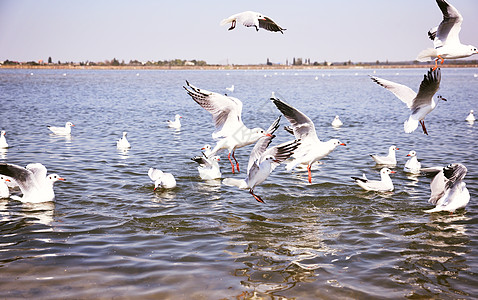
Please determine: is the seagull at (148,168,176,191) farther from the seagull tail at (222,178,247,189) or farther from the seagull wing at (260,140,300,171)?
the seagull wing at (260,140,300,171)

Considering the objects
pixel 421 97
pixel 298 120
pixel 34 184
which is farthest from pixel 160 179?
pixel 421 97

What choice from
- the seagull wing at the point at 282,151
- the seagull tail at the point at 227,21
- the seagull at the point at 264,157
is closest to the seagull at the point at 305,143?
the seagull at the point at 264,157

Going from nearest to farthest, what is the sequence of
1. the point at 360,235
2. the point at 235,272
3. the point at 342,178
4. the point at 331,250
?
the point at 235,272 → the point at 331,250 → the point at 360,235 → the point at 342,178

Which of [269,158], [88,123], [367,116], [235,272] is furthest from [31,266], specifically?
[367,116]

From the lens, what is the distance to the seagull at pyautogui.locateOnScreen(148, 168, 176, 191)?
1051 centimetres

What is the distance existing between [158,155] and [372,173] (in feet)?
22.2

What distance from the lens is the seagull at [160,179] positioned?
34.5ft

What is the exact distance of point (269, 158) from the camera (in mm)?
8367

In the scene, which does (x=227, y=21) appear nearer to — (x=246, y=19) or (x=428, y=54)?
(x=246, y=19)

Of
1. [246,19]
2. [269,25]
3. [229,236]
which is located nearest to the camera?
[229,236]

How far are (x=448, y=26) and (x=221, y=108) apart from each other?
5074 millimetres

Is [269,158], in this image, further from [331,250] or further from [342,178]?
[342,178]

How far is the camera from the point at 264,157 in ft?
27.9

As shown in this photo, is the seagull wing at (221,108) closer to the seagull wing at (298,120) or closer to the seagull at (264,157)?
the seagull wing at (298,120)
